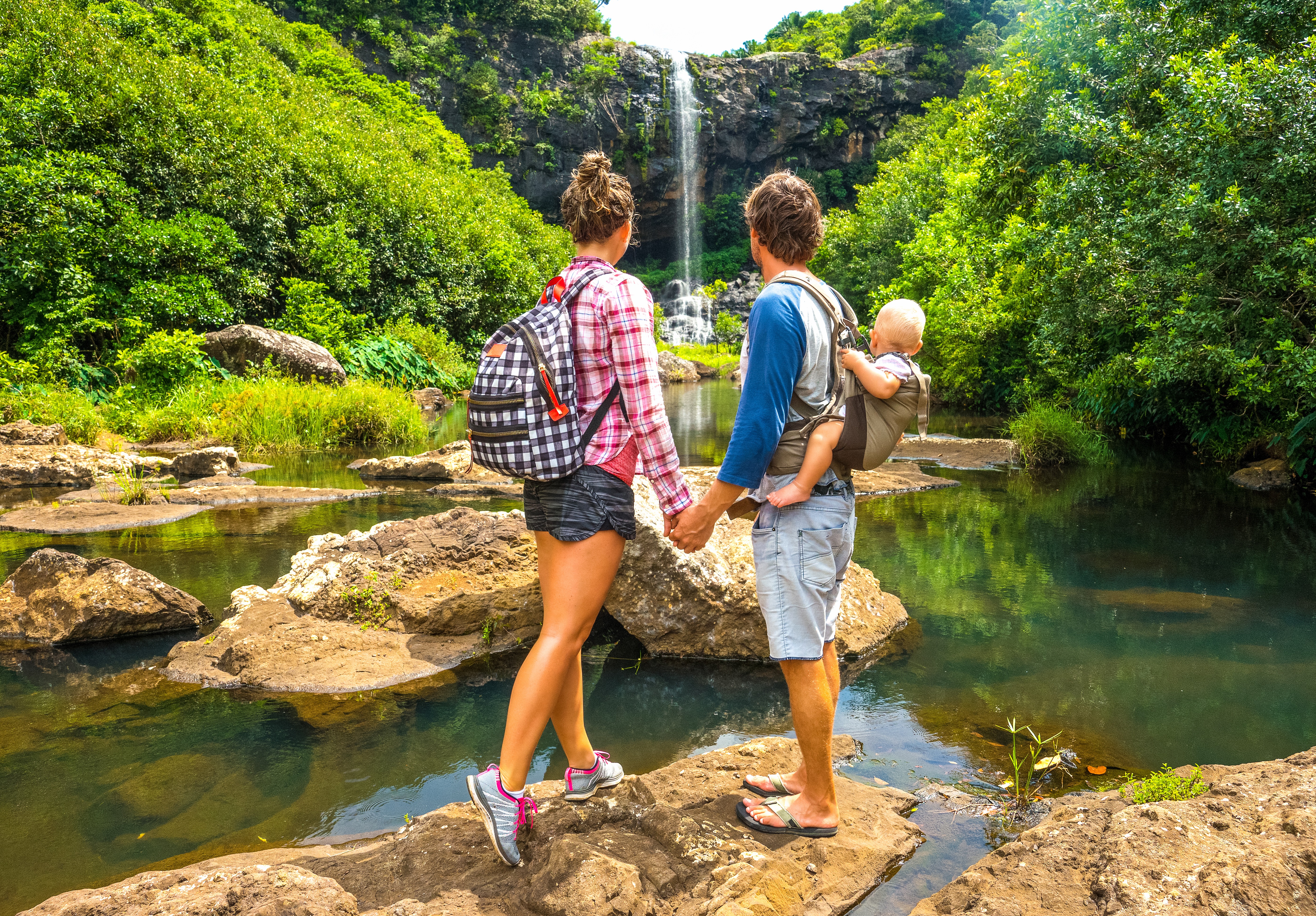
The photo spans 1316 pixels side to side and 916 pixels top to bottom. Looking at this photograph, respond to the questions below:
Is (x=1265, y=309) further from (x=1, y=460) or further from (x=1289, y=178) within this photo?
(x=1, y=460)

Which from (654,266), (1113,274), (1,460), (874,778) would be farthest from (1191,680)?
(654,266)

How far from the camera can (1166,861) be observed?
2.09m

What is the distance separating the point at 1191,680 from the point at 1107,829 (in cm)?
262

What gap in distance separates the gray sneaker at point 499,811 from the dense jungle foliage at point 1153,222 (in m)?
8.95

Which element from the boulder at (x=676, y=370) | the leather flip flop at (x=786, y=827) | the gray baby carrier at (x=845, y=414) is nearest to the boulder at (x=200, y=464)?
the leather flip flop at (x=786, y=827)

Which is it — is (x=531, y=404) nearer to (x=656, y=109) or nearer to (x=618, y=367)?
(x=618, y=367)

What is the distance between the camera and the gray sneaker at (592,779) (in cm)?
275

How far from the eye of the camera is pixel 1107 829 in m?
2.32

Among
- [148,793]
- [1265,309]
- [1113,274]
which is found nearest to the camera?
[148,793]

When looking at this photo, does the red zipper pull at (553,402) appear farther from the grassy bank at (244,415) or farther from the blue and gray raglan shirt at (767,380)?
the grassy bank at (244,415)

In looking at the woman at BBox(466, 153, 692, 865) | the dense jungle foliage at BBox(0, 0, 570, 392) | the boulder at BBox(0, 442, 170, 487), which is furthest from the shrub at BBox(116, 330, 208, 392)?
the woman at BBox(466, 153, 692, 865)

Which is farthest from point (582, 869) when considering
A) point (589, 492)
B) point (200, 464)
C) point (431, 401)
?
point (431, 401)

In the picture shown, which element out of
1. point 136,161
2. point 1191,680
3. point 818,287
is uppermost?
point 136,161

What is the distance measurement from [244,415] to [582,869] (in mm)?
13366
